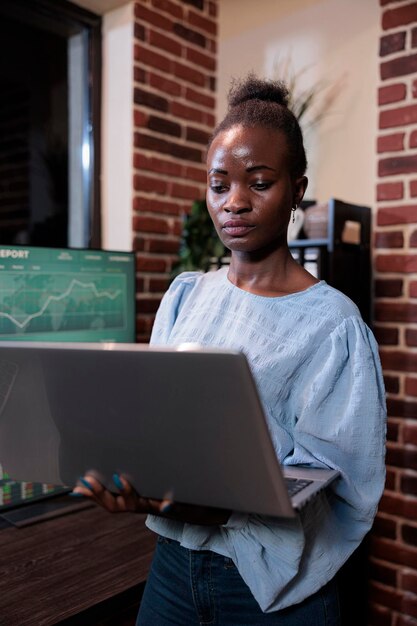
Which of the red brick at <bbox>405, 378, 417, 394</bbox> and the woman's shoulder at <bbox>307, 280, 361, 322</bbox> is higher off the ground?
Answer: the woman's shoulder at <bbox>307, 280, 361, 322</bbox>

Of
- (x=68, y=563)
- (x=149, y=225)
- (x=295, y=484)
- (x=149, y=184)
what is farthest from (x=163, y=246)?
(x=295, y=484)

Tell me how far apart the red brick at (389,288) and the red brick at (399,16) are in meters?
0.79

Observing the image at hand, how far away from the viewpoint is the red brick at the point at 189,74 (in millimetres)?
2291

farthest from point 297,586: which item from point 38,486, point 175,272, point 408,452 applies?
point 175,272

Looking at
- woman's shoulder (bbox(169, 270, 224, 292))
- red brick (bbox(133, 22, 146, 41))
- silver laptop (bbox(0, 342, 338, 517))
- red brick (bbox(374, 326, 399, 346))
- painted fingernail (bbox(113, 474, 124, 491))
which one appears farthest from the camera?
red brick (bbox(133, 22, 146, 41))

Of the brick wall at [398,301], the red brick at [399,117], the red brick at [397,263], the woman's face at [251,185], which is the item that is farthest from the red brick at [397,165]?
the woman's face at [251,185]

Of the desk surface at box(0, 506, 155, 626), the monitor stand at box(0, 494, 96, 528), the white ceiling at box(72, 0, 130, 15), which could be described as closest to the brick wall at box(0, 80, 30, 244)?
the white ceiling at box(72, 0, 130, 15)

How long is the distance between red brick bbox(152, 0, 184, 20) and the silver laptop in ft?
5.94

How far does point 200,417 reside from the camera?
70 cm

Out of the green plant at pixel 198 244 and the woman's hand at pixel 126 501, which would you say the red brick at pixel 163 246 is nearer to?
the green plant at pixel 198 244

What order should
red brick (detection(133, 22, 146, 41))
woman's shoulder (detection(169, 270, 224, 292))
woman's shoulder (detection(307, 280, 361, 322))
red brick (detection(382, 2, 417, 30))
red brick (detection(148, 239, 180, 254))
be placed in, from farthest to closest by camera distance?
1. red brick (detection(148, 239, 180, 254))
2. red brick (detection(133, 22, 146, 41))
3. red brick (detection(382, 2, 417, 30))
4. woman's shoulder (detection(169, 270, 224, 292))
5. woman's shoulder (detection(307, 280, 361, 322))

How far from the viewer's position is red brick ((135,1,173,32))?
6.96 feet

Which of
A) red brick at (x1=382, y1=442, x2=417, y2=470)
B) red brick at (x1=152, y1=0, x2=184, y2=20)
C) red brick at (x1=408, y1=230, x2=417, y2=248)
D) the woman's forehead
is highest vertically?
red brick at (x1=152, y1=0, x2=184, y2=20)

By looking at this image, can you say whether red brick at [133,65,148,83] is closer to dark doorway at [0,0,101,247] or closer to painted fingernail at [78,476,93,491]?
dark doorway at [0,0,101,247]
